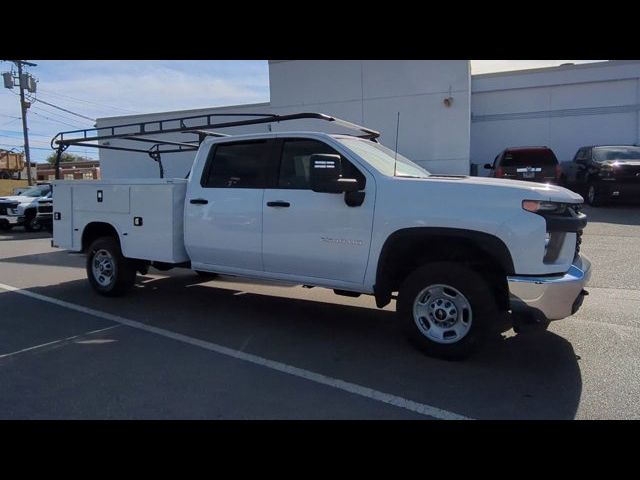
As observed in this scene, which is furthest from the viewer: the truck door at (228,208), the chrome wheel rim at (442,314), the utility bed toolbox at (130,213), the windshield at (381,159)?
the utility bed toolbox at (130,213)

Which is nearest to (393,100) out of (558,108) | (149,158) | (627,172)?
(627,172)

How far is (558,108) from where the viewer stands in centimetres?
1948

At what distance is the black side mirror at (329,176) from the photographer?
463cm

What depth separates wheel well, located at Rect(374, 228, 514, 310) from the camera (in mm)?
4227

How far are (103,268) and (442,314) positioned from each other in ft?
16.0

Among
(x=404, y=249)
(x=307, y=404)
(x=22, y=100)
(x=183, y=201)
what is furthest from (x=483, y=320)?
(x=22, y=100)

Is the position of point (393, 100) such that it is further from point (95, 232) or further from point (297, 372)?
point (297, 372)

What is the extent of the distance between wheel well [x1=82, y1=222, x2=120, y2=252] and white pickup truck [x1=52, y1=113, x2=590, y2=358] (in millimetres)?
512

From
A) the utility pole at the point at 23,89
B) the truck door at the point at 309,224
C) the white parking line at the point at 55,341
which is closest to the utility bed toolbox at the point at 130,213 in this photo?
the white parking line at the point at 55,341

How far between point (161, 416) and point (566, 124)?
1990cm

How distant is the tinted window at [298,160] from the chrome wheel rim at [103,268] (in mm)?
3050

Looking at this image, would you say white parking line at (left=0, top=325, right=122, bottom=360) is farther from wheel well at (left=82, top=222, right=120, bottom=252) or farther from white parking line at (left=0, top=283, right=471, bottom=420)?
wheel well at (left=82, top=222, right=120, bottom=252)

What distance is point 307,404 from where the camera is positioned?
12.2ft

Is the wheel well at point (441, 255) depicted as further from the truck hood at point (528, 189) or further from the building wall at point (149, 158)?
the building wall at point (149, 158)
